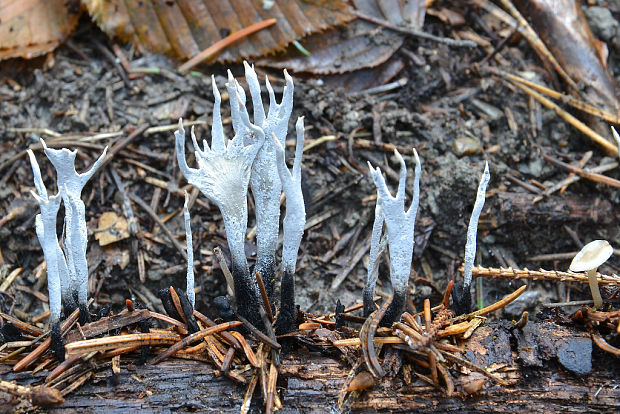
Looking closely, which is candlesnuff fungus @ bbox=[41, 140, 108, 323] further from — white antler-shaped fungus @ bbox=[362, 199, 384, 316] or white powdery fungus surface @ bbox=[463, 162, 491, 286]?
white powdery fungus surface @ bbox=[463, 162, 491, 286]

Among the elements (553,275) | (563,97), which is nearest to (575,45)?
(563,97)

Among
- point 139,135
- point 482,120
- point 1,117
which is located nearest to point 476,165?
point 482,120

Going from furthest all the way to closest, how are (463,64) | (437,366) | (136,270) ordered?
(463,64) < (136,270) < (437,366)

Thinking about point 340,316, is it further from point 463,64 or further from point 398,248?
point 463,64

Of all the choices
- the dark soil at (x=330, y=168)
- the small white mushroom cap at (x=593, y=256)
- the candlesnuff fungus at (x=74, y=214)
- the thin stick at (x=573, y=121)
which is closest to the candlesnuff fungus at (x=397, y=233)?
the small white mushroom cap at (x=593, y=256)

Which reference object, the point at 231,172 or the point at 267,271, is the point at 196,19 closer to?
the point at 231,172

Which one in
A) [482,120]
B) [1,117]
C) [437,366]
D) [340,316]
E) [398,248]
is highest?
[1,117]

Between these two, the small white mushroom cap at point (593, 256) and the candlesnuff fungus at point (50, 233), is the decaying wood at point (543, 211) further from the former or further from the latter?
the candlesnuff fungus at point (50, 233)

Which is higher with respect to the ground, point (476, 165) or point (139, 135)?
point (139, 135)
